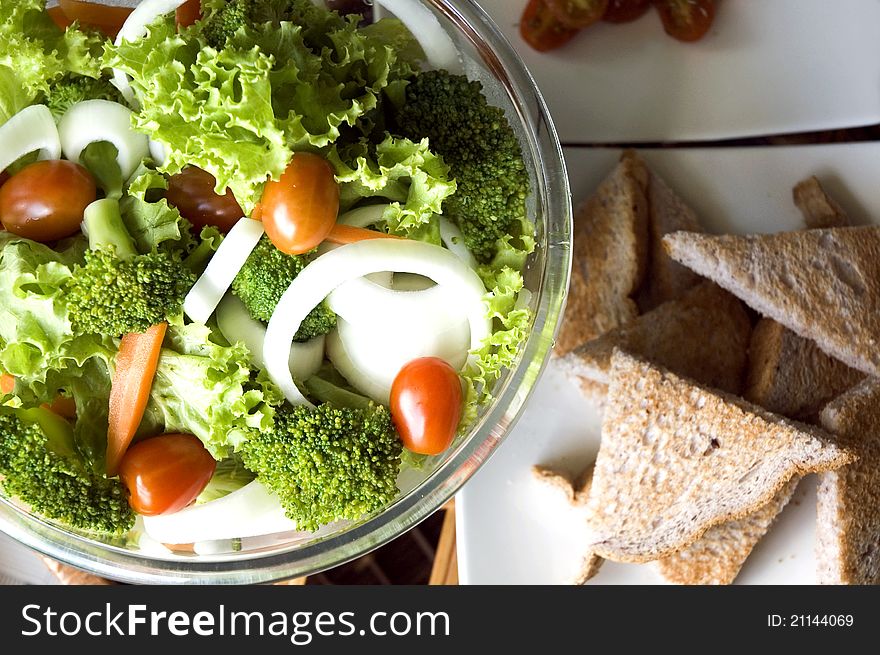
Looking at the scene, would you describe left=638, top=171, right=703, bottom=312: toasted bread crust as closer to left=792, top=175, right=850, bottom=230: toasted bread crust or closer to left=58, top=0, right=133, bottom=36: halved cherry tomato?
left=792, top=175, right=850, bottom=230: toasted bread crust

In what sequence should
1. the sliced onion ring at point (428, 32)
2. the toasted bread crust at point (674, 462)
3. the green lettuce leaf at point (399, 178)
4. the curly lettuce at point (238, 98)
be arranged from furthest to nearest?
the toasted bread crust at point (674, 462)
the sliced onion ring at point (428, 32)
the green lettuce leaf at point (399, 178)
the curly lettuce at point (238, 98)

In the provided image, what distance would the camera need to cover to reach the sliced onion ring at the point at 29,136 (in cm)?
148

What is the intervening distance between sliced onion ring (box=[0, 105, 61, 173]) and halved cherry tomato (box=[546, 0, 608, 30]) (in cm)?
120

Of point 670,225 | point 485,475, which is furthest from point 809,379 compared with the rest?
point 485,475

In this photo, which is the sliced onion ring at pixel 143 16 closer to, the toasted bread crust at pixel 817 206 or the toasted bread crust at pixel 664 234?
the toasted bread crust at pixel 664 234

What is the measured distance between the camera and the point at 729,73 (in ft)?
7.09

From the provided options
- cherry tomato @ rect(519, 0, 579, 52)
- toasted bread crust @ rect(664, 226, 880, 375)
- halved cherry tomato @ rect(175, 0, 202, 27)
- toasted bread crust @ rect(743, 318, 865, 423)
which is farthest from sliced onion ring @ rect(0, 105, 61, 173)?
toasted bread crust @ rect(743, 318, 865, 423)

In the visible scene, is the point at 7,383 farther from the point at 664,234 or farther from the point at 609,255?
the point at 664,234

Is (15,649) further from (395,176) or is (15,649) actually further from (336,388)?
(395,176)

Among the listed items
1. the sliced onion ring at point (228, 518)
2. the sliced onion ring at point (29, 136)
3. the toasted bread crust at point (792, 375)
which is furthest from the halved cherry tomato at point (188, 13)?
the toasted bread crust at point (792, 375)

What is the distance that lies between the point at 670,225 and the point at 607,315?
278 millimetres

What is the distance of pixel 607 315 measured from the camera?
2123 millimetres

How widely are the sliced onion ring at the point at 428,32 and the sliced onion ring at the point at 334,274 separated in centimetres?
43

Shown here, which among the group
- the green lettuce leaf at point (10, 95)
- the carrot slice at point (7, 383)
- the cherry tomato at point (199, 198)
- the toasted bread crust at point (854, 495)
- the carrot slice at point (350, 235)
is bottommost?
the toasted bread crust at point (854, 495)
